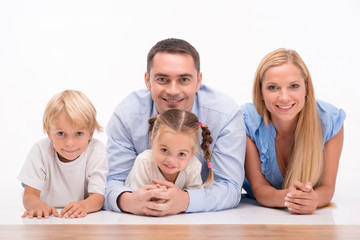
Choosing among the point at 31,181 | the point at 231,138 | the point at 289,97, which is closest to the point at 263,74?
the point at 289,97

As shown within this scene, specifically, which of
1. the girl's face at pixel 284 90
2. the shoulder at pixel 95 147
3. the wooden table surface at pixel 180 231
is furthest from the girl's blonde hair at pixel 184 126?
the wooden table surface at pixel 180 231

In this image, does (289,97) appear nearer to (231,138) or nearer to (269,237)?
(231,138)

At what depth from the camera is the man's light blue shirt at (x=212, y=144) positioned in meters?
3.17

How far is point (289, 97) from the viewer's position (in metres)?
3.15

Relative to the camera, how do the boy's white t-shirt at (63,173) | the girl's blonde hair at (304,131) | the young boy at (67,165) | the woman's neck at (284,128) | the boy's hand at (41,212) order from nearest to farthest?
1. the boy's hand at (41,212)
2. the young boy at (67,165)
3. the boy's white t-shirt at (63,173)
4. the girl's blonde hair at (304,131)
5. the woman's neck at (284,128)

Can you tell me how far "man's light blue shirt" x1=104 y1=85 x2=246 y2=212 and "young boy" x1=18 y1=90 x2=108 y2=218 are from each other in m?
0.12

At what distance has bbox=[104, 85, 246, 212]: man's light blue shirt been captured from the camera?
3.17 meters

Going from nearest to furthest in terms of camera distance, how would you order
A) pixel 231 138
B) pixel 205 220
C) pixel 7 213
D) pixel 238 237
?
pixel 238 237
pixel 205 220
pixel 7 213
pixel 231 138

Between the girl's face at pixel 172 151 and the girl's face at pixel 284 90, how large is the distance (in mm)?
556

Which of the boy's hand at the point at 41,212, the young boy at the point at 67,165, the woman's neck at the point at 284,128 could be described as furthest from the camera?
the woman's neck at the point at 284,128

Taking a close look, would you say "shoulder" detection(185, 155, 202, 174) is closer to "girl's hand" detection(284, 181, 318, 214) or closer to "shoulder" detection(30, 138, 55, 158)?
"girl's hand" detection(284, 181, 318, 214)

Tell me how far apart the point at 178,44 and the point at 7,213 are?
132cm

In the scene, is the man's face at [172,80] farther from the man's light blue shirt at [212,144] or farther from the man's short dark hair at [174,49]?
Result: the man's light blue shirt at [212,144]

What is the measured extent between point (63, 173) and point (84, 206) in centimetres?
27
